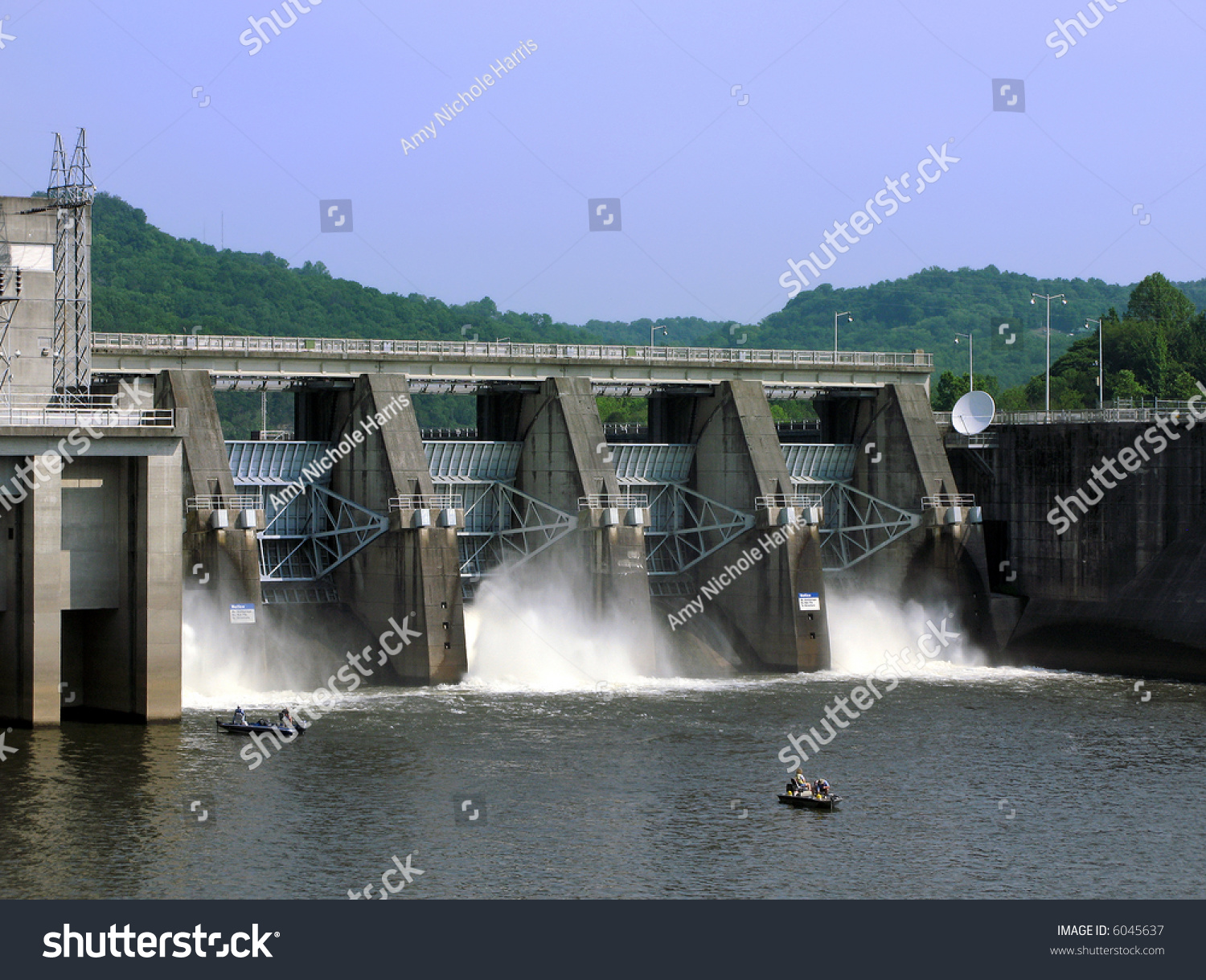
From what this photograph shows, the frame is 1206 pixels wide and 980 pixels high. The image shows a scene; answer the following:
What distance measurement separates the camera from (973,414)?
81.2 meters

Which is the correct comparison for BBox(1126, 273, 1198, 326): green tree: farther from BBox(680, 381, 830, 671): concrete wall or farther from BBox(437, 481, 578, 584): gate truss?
BBox(437, 481, 578, 584): gate truss

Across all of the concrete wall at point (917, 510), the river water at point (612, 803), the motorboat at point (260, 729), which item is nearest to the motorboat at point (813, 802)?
the river water at point (612, 803)

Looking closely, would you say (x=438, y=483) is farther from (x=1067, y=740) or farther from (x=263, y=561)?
(x=1067, y=740)

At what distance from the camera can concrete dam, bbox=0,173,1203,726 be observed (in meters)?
56.0

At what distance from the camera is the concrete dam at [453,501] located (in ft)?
184

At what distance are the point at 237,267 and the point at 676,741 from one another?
15069 cm

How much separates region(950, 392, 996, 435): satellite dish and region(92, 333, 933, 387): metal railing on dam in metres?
4.79

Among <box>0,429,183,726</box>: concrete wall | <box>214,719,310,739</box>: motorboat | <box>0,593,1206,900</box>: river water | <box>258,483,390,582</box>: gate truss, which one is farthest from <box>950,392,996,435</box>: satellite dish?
<box>0,429,183,726</box>: concrete wall

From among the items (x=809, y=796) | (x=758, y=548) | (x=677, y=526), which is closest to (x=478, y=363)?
(x=677, y=526)

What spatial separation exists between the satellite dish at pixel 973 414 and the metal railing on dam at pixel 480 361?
15.7 ft

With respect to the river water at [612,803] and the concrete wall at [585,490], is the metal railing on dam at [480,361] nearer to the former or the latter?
the concrete wall at [585,490]

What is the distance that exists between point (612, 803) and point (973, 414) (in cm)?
4089
